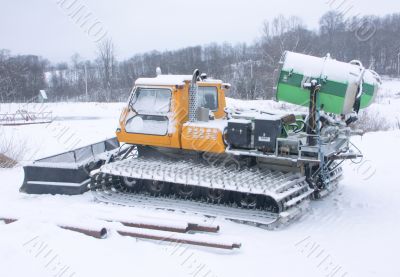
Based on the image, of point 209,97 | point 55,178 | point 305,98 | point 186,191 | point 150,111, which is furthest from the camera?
point 209,97

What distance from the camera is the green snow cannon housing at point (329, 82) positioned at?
283 inches

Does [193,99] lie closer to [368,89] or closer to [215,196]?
[215,196]

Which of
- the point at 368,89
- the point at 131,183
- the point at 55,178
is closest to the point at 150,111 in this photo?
the point at 131,183

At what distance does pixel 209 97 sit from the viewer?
9.19 meters

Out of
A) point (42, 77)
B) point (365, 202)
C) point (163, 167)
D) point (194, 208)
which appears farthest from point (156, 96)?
point (42, 77)

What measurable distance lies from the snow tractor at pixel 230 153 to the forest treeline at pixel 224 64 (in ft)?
66.7

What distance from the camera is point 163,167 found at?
7859 mm

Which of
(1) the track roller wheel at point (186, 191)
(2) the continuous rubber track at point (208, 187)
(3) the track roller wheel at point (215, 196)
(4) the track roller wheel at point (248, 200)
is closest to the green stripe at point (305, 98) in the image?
(2) the continuous rubber track at point (208, 187)

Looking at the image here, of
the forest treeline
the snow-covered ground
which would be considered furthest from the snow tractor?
the forest treeline

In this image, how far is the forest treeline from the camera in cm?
3600

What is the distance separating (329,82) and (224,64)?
178ft

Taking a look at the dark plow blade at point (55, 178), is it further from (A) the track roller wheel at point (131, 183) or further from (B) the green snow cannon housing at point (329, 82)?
(B) the green snow cannon housing at point (329, 82)

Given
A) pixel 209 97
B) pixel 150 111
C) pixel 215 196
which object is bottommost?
pixel 215 196

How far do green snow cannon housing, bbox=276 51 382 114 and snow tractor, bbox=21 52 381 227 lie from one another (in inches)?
0.6
